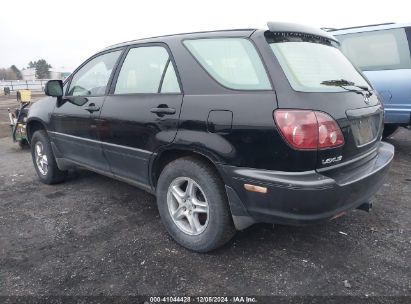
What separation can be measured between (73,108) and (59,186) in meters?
1.27

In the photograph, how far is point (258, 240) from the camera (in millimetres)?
3066

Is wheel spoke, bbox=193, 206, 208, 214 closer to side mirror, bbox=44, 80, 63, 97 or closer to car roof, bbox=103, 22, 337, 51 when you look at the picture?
car roof, bbox=103, 22, 337, 51

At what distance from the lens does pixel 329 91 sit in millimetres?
2396

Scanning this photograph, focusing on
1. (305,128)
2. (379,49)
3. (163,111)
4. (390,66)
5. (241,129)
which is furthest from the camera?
(379,49)

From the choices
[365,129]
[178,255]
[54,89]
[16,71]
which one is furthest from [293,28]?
[16,71]

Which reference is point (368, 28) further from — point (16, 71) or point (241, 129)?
point (16, 71)

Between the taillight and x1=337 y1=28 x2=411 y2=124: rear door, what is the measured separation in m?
3.68

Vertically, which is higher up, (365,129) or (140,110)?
(140,110)

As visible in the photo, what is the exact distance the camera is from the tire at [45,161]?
180 inches

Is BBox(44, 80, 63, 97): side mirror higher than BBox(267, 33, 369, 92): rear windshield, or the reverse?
BBox(44, 80, 63, 97): side mirror

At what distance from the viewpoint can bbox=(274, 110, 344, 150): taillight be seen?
221 cm

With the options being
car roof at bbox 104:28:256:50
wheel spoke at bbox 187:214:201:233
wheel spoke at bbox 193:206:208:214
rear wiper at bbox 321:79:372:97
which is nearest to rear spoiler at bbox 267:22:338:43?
car roof at bbox 104:28:256:50

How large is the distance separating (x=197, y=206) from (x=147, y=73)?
127 cm

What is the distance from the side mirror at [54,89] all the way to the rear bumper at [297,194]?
2529 millimetres
